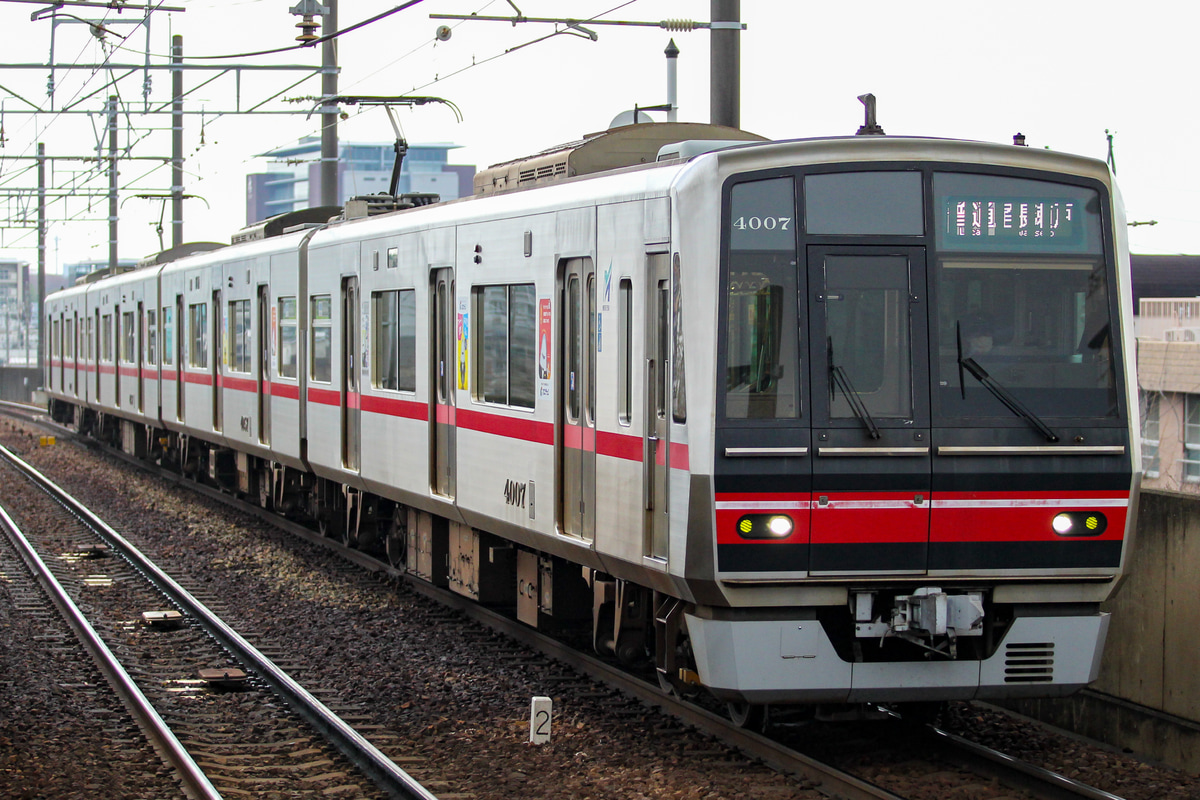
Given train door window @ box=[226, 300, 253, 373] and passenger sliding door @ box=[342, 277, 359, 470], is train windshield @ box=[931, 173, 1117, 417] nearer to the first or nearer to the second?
passenger sliding door @ box=[342, 277, 359, 470]

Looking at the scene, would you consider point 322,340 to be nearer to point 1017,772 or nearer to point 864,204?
point 864,204

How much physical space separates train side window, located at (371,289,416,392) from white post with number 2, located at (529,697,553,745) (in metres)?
4.02

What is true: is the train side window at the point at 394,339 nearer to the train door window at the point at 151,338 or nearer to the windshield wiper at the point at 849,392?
the windshield wiper at the point at 849,392

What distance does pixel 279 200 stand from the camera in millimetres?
147875

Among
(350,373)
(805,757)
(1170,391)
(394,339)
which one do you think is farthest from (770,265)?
(1170,391)

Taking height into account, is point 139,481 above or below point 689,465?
below

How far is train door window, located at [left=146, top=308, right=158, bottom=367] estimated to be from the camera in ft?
74.9

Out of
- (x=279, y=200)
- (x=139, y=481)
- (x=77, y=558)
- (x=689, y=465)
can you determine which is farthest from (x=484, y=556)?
(x=279, y=200)

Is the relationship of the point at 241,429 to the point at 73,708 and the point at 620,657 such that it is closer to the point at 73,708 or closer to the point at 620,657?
the point at 73,708

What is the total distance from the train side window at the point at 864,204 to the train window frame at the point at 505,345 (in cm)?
239

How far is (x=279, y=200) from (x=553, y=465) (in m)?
143

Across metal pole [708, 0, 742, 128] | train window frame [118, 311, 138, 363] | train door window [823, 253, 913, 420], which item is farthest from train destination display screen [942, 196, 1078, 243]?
train window frame [118, 311, 138, 363]

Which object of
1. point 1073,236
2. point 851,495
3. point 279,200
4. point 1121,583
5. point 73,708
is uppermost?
point 279,200

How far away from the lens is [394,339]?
11938 mm
